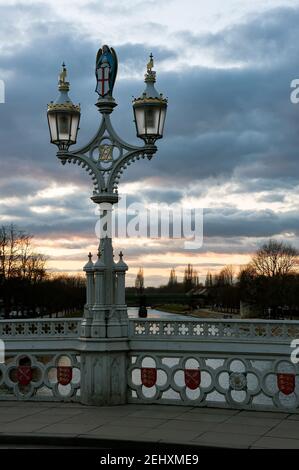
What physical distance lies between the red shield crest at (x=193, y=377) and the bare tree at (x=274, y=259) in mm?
84275

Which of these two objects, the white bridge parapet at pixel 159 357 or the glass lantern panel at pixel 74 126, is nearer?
the white bridge parapet at pixel 159 357

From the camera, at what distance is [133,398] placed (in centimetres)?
1289

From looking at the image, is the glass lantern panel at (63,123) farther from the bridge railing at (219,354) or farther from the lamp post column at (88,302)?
the bridge railing at (219,354)

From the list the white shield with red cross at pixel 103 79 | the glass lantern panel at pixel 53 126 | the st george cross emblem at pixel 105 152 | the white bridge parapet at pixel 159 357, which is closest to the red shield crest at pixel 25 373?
the white bridge parapet at pixel 159 357

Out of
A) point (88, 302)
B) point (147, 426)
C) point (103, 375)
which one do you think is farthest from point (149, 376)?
point (147, 426)

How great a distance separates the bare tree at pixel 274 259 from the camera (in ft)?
316

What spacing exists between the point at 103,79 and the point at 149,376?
18.6 feet

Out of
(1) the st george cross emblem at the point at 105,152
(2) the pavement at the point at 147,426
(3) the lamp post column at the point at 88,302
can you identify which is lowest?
(2) the pavement at the point at 147,426

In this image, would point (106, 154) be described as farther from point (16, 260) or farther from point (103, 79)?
point (16, 260)

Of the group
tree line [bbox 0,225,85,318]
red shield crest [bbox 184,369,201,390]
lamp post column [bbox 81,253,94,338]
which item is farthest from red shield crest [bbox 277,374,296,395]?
tree line [bbox 0,225,85,318]

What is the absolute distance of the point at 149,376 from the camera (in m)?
12.7

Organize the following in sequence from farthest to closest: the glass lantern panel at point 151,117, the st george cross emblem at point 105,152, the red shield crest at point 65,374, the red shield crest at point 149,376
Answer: the st george cross emblem at point 105,152, the red shield crest at point 65,374, the glass lantern panel at point 151,117, the red shield crest at point 149,376

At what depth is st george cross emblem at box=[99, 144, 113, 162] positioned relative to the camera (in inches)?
531
